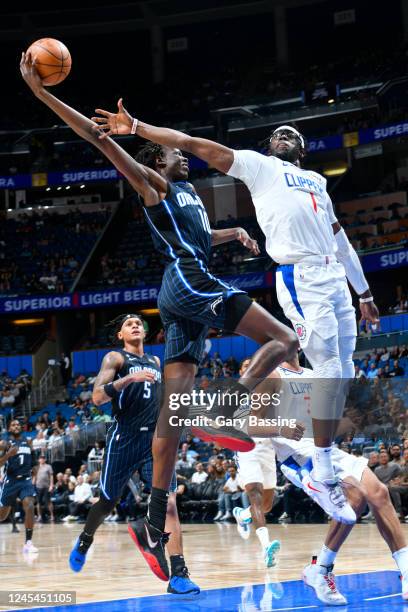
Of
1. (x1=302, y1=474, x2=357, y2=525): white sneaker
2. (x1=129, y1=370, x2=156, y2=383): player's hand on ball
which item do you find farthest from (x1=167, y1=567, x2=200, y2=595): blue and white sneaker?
(x1=129, y1=370, x2=156, y2=383): player's hand on ball

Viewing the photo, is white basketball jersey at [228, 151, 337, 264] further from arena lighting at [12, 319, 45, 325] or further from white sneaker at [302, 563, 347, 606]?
arena lighting at [12, 319, 45, 325]

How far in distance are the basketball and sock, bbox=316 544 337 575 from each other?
3908mm

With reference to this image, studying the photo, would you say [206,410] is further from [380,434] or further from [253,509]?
[253,509]

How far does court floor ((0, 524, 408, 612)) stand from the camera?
6.38 meters

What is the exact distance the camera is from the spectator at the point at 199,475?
17.2 meters

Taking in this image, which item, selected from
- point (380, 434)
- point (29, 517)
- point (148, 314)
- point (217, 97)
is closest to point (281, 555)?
point (380, 434)

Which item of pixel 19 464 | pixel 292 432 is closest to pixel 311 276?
pixel 292 432

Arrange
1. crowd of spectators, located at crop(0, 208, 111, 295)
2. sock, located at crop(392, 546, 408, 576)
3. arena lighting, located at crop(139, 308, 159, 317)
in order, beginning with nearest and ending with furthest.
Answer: sock, located at crop(392, 546, 408, 576), crowd of spectators, located at crop(0, 208, 111, 295), arena lighting, located at crop(139, 308, 159, 317)

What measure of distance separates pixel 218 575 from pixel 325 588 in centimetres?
250

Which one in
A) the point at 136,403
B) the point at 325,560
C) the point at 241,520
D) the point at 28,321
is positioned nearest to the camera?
the point at 325,560

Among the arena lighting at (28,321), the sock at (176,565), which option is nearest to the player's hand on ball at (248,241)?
the sock at (176,565)

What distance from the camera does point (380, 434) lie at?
28.4 feet

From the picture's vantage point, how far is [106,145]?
5621mm

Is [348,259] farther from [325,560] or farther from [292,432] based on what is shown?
[325,560]
